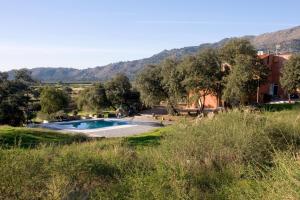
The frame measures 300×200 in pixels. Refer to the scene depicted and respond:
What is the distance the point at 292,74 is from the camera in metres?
39.3

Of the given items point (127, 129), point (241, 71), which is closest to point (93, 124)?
point (127, 129)

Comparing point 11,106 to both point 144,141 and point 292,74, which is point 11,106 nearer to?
point 144,141

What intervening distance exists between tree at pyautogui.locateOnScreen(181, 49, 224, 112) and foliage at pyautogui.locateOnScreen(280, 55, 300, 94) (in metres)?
7.02

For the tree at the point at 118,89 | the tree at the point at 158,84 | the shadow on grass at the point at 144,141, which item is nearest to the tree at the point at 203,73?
the tree at the point at 158,84

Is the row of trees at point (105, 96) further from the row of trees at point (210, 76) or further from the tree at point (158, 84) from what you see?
the row of trees at point (210, 76)

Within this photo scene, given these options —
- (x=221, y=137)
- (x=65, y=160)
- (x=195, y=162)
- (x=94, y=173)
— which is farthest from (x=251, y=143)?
(x=65, y=160)

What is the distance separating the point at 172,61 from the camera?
133ft

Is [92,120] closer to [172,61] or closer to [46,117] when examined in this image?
[46,117]

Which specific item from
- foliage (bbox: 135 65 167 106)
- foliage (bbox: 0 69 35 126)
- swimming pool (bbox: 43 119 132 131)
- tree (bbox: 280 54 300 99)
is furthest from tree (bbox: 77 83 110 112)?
tree (bbox: 280 54 300 99)

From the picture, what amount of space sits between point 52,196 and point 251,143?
619cm

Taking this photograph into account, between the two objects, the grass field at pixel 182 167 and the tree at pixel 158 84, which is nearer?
the grass field at pixel 182 167

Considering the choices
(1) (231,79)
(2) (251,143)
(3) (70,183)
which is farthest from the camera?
(1) (231,79)

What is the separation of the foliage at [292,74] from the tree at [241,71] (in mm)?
3949

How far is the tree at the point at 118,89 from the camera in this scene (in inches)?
1790
